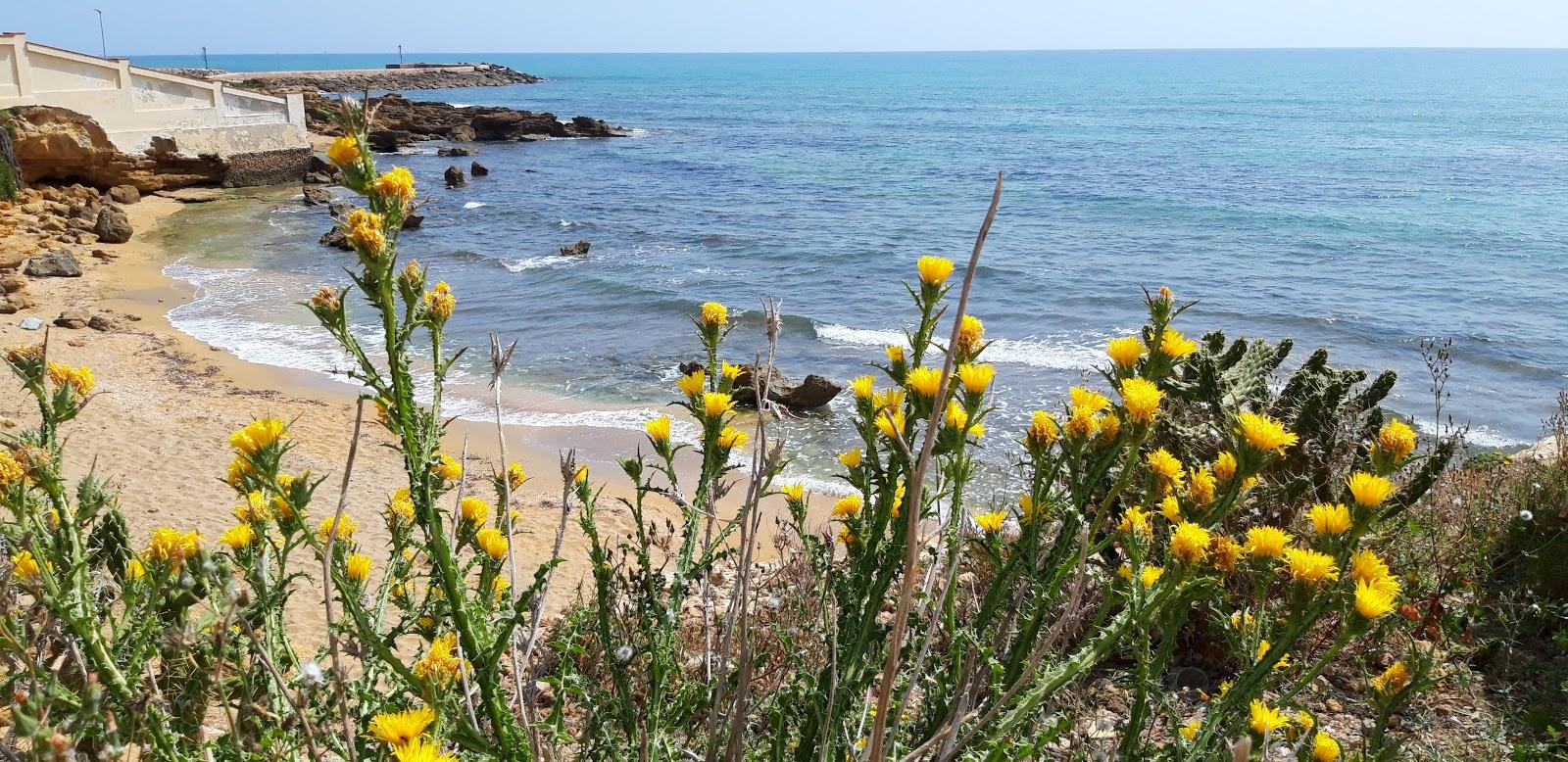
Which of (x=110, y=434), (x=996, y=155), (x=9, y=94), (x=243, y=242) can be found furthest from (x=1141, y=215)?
(x=9, y=94)

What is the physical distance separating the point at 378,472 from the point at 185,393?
311cm

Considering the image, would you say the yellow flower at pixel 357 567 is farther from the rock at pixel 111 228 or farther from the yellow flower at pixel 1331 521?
the rock at pixel 111 228

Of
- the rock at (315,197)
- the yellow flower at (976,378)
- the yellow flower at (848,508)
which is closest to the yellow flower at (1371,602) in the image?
the yellow flower at (976,378)

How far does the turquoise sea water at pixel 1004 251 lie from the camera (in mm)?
13523

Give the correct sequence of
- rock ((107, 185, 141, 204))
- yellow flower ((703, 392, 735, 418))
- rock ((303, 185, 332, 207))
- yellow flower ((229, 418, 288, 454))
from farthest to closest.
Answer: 1. rock ((303, 185, 332, 207))
2. rock ((107, 185, 141, 204))
3. yellow flower ((703, 392, 735, 418))
4. yellow flower ((229, 418, 288, 454))

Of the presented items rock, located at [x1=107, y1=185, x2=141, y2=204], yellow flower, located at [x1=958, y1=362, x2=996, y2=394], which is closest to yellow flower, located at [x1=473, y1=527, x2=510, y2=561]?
yellow flower, located at [x1=958, y1=362, x2=996, y2=394]

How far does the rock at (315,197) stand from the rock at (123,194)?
3489mm

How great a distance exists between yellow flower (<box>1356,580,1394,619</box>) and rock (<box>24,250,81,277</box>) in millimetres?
17870

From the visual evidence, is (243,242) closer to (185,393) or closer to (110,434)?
(185,393)

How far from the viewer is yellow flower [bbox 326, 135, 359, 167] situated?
1673 mm

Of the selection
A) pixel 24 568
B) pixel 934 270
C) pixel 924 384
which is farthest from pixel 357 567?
pixel 934 270

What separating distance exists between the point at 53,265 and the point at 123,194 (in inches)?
324

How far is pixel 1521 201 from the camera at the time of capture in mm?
26078

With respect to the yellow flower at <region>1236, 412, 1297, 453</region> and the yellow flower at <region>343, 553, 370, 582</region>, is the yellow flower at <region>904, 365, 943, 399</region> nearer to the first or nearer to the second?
the yellow flower at <region>1236, 412, 1297, 453</region>
